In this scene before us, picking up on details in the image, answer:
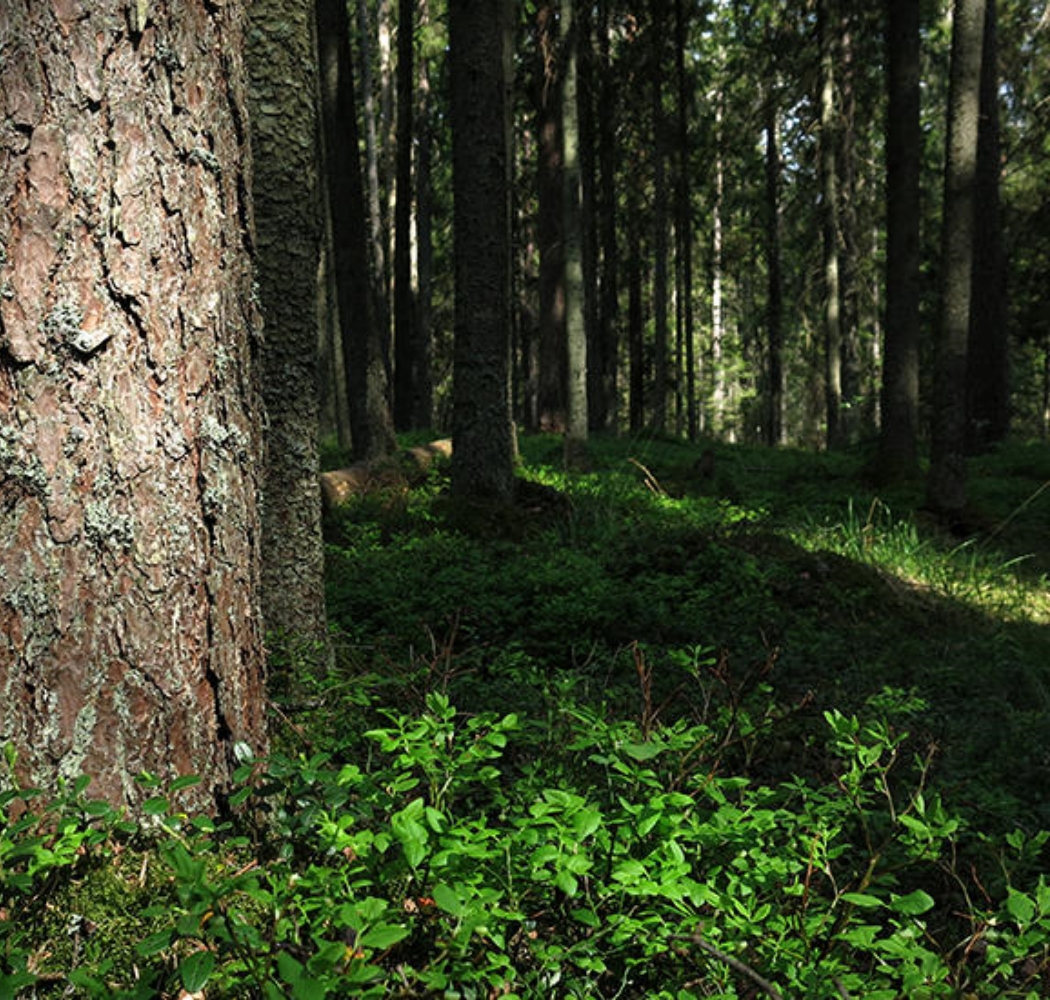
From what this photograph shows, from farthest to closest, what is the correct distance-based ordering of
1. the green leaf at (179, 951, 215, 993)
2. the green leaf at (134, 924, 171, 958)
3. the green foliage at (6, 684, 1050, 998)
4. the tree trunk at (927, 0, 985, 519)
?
the tree trunk at (927, 0, 985, 519), the green foliage at (6, 684, 1050, 998), the green leaf at (134, 924, 171, 958), the green leaf at (179, 951, 215, 993)

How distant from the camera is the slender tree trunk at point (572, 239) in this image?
33.6ft

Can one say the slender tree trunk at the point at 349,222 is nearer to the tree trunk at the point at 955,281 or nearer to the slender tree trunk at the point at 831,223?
the tree trunk at the point at 955,281

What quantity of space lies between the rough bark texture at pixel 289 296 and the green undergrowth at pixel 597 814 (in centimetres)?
41

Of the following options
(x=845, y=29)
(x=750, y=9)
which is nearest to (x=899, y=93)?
(x=845, y=29)

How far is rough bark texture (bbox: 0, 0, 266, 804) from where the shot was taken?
1942 millimetres

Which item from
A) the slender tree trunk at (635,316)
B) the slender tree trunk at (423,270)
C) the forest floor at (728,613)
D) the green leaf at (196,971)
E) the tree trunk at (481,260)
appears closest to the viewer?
the green leaf at (196,971)

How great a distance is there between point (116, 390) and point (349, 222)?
7816mm

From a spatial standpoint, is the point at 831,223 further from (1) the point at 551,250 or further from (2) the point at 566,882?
(2) the point at 566,882

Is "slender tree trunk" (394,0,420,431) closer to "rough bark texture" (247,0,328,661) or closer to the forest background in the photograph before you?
the forest background

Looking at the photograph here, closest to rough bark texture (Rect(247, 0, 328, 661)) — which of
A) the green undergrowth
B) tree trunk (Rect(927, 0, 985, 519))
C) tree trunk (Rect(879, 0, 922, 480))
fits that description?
the green undergrowth

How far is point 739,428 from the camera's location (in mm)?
39031

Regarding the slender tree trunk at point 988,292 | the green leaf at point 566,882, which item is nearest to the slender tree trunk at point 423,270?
the slender tree trunk at point 988,292

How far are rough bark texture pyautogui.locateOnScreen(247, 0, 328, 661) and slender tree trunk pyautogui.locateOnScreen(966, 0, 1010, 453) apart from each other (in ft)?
38.1

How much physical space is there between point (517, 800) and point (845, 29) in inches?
630
